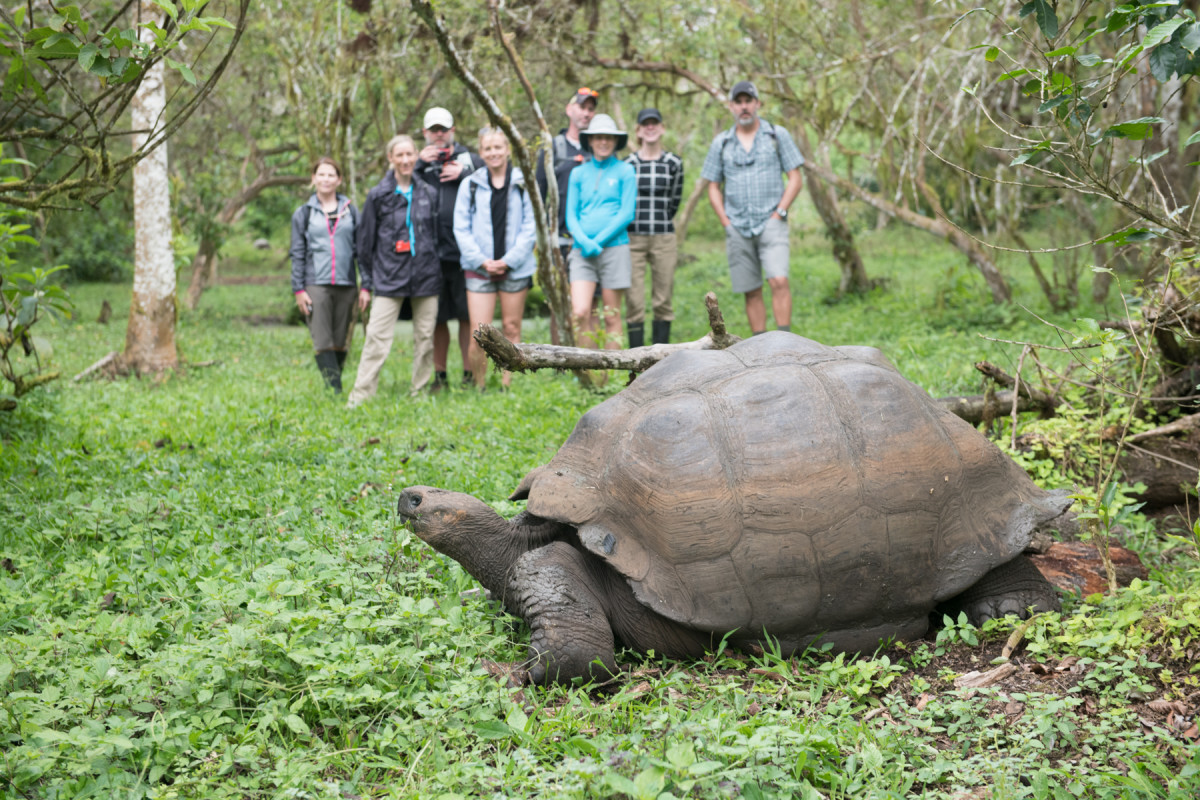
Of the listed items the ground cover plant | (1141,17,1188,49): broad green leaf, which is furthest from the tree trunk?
(1141,17,1188,49): broad green leaf

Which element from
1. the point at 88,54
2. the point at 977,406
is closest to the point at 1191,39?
the point at 977,406

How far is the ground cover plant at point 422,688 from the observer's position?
2137 mm

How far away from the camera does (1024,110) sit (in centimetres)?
1441

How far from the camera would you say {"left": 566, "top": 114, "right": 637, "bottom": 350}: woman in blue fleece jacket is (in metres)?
6.86

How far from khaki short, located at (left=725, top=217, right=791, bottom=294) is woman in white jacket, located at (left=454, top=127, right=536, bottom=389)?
1.75 metres

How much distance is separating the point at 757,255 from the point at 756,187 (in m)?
0.57

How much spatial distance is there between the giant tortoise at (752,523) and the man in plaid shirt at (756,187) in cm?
434

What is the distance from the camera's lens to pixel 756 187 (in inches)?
289

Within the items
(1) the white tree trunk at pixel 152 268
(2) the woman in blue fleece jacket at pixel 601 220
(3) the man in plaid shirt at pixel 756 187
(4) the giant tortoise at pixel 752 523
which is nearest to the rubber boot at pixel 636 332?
(2) the woman in blue fleece jacket at pixel 601 220

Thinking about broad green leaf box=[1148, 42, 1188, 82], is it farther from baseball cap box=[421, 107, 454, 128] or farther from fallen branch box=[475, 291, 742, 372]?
baseball cap box=[421, 107, 454, 128]

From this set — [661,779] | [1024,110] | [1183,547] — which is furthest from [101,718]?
[1024,110]

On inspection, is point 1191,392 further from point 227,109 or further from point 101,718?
point 227,109

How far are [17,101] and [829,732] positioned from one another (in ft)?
12.0

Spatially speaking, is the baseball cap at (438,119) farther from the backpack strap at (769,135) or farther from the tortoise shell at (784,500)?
the tortoise shell at (784,500)
